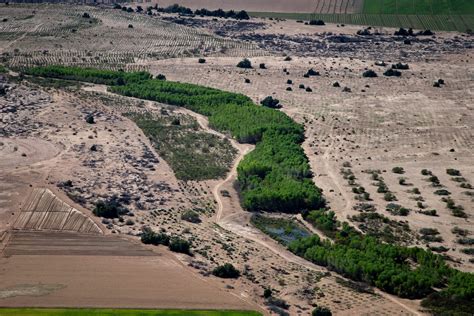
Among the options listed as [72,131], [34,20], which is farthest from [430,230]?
[34,20]

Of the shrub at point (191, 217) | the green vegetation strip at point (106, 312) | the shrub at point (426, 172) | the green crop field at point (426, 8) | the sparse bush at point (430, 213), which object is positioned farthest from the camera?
the green crop field at point (426, 8)

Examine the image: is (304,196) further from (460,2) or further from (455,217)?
(460,2)

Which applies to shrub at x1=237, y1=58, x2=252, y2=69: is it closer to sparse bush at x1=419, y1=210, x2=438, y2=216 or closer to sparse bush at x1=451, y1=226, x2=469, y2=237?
sparse bush at x1=419, y1=210, x2=438, y2=216

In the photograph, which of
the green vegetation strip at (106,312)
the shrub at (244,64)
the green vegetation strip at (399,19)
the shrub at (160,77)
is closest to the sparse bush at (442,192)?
the green vegetation strip at (106,312)

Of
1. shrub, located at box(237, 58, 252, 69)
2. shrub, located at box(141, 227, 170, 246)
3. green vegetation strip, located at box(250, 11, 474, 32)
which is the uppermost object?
green vegetation strip, located at box(250, 11, 474, 32)

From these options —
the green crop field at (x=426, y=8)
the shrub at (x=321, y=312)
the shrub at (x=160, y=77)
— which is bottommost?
the shrub at (x=321, y=312)

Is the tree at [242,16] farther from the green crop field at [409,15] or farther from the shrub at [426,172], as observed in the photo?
the shrub at [426,172]

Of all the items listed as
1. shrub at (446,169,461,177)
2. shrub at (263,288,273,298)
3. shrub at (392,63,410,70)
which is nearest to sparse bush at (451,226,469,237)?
shrub at (446,169,461,177)
